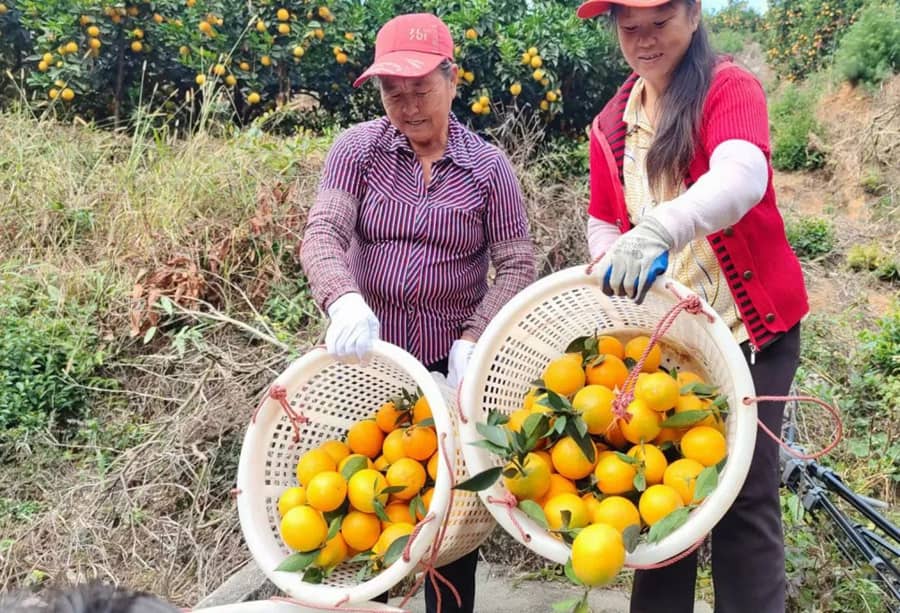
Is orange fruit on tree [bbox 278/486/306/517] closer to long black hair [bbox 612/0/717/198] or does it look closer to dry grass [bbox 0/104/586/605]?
long black hair [bbox 612/0/717/198]

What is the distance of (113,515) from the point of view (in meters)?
2.56

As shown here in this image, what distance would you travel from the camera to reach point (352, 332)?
138 cm

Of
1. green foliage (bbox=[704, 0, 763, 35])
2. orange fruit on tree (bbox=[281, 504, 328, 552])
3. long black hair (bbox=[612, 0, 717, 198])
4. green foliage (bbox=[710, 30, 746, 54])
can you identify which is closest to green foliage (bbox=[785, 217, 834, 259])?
long black hair (bbox=[612, 0, 717, 198])

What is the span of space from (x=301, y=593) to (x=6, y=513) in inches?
72.9

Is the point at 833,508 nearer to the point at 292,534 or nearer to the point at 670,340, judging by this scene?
the point at 670,340

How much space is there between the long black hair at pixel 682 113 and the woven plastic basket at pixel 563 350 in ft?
0.88

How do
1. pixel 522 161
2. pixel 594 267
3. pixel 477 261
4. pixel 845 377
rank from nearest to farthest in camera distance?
pixel 594 267
pixel 477 261
pixel 845 377
pixel 522 161

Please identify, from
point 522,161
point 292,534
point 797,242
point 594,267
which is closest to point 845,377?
point 797,242

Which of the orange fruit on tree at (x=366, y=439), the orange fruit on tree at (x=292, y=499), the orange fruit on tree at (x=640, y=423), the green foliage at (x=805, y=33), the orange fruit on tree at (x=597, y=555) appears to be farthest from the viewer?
the green foliage at (x=805, y=33)

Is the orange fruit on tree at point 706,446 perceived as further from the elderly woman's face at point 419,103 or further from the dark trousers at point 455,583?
the elderly woman's face at point 419,103

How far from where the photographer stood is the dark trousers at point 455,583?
178cm

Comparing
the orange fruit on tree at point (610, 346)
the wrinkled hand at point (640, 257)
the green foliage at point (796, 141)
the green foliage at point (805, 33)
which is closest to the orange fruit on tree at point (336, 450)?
the orange fruit on tree at point (610, 346)

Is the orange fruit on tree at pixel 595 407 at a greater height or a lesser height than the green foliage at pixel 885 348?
greater

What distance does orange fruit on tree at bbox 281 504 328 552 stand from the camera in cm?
135
